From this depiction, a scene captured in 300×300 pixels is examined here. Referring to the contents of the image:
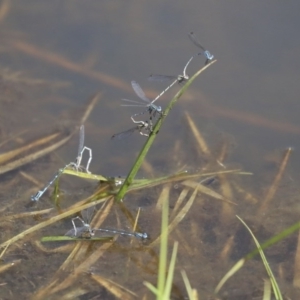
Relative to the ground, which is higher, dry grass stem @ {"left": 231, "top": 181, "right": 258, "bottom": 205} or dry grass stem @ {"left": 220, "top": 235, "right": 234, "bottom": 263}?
dry grass stem @ {"left": 231, "top": 181, "right": 258, "bottom": 205}

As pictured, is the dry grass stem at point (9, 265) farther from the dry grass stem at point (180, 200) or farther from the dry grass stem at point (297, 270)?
the dry grass stem at point (297, 270)

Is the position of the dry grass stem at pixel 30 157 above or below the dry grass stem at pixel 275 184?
below

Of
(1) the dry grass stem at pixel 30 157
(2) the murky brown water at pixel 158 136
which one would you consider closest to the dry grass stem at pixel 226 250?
(2) the murky brown water at pixel 158 136

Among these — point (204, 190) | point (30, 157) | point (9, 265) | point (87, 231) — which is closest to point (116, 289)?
point (87, 231)

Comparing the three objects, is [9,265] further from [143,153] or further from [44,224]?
[143,153]

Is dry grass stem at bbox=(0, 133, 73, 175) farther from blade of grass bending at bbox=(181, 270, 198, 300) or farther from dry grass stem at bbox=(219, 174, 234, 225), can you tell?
blade of grass bending at bbox=(181, 270, 198, 300)

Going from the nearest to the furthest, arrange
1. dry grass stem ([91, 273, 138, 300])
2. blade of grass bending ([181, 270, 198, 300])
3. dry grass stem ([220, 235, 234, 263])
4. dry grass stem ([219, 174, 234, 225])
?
blade of grass bending ([181, 270, 198, 300]), dry grass stem ([91, 273, 138, 300]), dry grass stem ([220, 235, 234, 263]), dry grass stem ([219, 174, 234, 225])

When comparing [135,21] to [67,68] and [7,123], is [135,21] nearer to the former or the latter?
[67,68]

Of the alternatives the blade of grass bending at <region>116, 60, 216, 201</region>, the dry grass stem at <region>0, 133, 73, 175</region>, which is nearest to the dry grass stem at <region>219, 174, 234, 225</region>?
the blade of grass bending at <region>116, 60, 216, 201</region>

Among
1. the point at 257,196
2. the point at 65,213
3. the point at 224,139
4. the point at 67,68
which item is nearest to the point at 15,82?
the point at 67,68

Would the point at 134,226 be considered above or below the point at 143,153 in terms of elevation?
below

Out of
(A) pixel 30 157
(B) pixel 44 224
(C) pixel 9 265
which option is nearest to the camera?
(C) pixel 9 265
